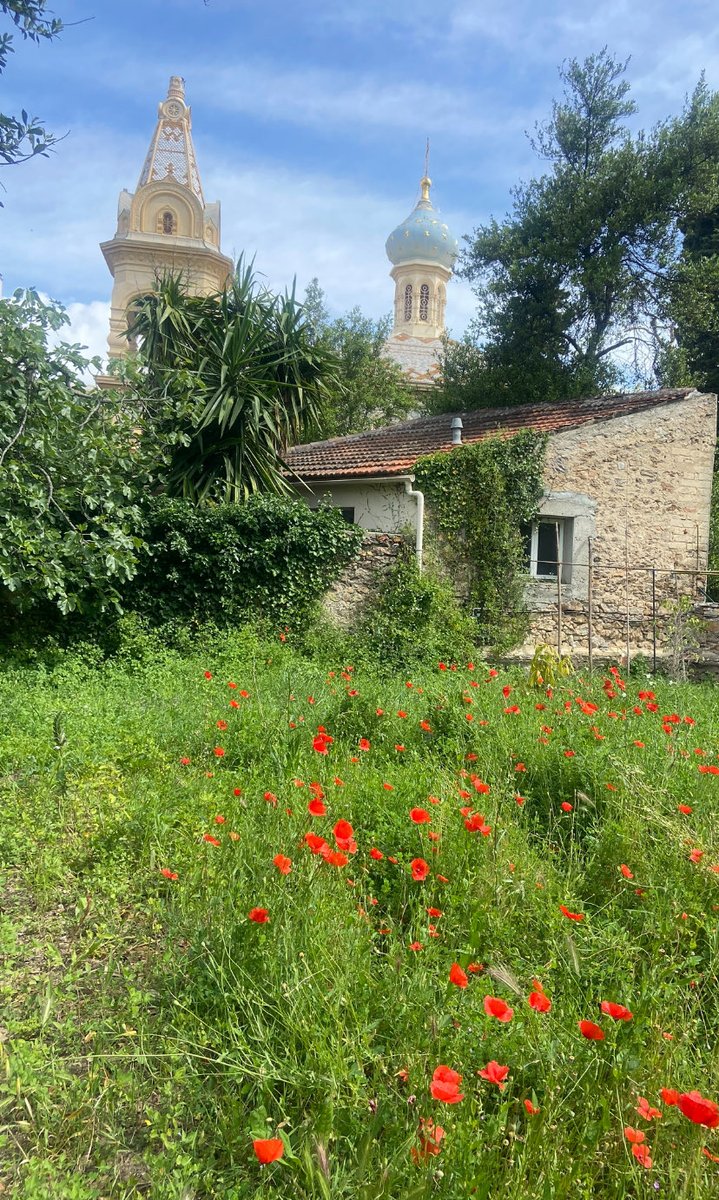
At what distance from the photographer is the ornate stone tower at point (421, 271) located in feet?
154

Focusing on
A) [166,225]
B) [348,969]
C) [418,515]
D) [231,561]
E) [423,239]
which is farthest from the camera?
[423,239]

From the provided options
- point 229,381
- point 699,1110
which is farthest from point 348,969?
point 229,381

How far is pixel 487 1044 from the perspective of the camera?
2.11m

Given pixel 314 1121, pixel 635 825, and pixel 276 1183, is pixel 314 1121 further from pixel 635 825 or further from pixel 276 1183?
pixel 635 825

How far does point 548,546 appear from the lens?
1262 cm

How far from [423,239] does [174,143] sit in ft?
49.4

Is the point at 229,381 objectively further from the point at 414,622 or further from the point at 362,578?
the point at 414,622

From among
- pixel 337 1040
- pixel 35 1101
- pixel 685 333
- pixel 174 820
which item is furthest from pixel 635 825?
pixel 685 333

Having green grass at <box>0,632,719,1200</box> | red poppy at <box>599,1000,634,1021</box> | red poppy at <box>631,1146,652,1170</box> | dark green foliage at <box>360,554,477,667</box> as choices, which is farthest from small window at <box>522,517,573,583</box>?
red poppy at <box>631,1146,652,1170</box>

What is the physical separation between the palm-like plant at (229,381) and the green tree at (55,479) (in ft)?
3.63

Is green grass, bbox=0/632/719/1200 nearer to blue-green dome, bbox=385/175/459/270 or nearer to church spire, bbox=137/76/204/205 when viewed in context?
church spire, bbox=137/76/204/205

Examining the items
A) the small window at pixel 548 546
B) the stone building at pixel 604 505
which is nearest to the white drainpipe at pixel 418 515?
the stone building at pixel 604 505

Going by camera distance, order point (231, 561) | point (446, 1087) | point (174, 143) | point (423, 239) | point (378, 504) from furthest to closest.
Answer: point (423, 239)
point (174, 143)
point (378, 504)
point (231, 561)
point (446, 1087)

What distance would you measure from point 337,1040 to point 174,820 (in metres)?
1.60
